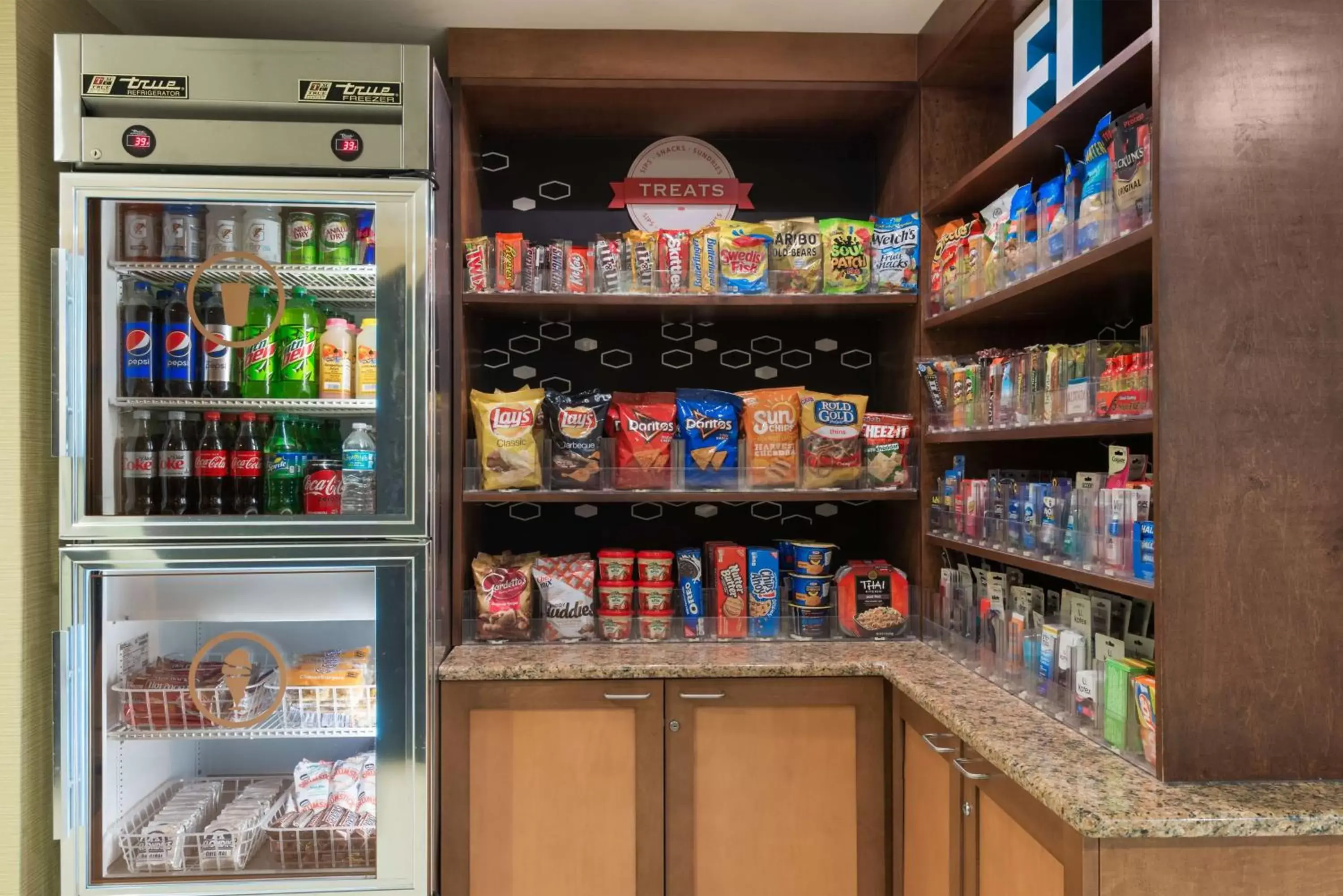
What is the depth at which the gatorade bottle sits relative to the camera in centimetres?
215

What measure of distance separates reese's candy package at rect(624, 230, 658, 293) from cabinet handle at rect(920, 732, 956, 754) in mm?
1393

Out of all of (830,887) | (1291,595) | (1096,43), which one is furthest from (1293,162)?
(830,887)

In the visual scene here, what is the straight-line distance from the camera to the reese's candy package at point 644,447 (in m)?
2.42

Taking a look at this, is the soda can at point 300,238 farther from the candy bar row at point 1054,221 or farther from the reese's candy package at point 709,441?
the candy bar row at point 1054,221

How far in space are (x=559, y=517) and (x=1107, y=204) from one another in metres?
1.81

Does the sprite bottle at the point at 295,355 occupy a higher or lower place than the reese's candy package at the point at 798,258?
lower

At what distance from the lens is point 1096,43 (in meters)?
1.80

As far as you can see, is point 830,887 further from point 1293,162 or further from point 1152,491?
point 1293,162

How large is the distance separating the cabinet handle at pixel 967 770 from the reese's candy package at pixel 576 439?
1.17m

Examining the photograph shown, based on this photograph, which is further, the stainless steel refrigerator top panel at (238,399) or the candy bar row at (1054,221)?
the stainless steel refrigerator top panel at (238,399)

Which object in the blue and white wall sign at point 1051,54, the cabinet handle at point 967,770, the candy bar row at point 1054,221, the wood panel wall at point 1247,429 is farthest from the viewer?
the blue and white wall sign at point 1051,54

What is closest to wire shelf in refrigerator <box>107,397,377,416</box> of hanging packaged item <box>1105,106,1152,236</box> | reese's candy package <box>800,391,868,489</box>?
reese's candy package <box>800,391,868,489</box>

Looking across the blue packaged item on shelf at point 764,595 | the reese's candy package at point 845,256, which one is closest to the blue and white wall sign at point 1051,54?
the reese's candy package at point 845,256

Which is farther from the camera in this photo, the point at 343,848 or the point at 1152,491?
the point at 343,848
